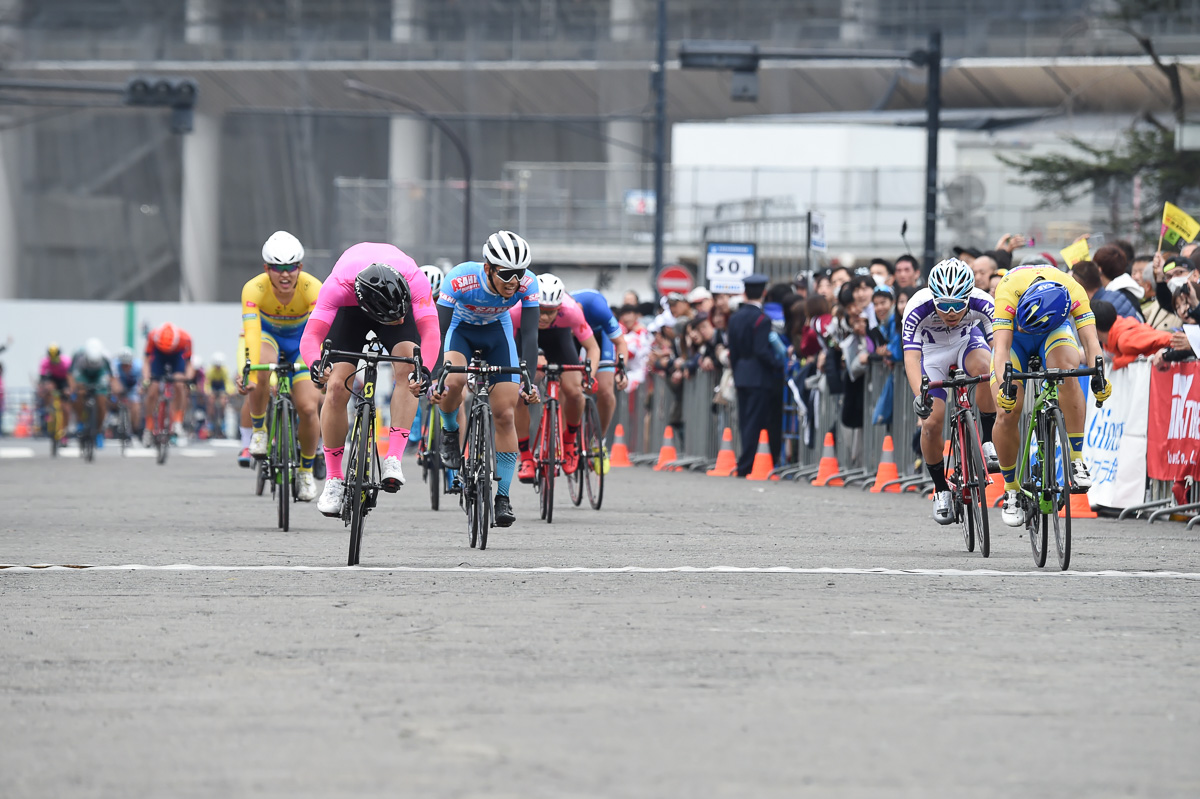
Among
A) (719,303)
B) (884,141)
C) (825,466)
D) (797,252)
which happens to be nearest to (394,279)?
(825,466)

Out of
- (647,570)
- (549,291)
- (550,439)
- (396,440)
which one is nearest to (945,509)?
(647,570)

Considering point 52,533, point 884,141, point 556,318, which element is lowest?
point 52,533

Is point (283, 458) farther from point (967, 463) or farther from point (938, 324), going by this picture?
point (967, 463)

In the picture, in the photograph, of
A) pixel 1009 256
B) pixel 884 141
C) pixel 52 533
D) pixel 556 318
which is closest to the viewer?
Answer: pixel 52 533

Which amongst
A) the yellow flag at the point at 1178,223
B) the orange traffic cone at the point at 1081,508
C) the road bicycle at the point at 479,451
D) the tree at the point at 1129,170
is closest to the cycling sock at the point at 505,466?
the road bicycle at the point at 479,451

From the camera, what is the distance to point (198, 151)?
5694cm

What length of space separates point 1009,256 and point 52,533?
861cm

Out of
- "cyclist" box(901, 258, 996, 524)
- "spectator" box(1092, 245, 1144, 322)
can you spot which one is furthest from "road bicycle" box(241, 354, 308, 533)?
"spectator" box(1092, 245, 1144, 322)

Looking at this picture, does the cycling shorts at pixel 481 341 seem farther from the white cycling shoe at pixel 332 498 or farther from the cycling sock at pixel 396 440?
the white cycling shoe at pixel 332 498

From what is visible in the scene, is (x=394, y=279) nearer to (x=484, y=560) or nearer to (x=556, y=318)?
(x=484, y=560)

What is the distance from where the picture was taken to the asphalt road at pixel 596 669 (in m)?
5.09

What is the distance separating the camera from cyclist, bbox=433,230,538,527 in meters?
12.2

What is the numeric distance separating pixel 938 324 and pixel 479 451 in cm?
296

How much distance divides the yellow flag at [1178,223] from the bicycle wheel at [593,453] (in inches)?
199
